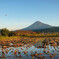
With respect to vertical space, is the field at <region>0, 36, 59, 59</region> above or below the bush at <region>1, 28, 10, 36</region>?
below

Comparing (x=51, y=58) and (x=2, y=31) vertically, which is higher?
(x=2, y=31)

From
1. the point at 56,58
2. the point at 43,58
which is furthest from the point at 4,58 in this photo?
the point at 56,58

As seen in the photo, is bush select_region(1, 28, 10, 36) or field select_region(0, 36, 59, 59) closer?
field select_region(0, 36, 59, 59)

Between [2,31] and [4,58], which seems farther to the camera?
[2,31]

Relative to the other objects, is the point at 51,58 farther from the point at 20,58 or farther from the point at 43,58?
the point at 20,58

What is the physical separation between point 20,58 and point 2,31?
27612 mm

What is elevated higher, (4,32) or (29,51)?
(4,32)

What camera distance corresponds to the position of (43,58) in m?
8.91

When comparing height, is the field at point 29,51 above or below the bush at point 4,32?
below

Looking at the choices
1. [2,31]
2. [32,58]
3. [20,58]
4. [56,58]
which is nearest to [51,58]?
[56,58]

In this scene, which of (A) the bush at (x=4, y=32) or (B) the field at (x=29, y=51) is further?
(A) the bush at (x=4, y=32)

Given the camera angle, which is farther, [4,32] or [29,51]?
[4,32]

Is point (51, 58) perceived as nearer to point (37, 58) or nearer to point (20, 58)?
point (37, 58)

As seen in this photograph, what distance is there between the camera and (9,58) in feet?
29.9
